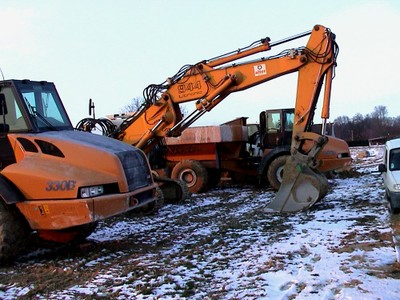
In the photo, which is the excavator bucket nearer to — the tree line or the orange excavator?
the orange excavator

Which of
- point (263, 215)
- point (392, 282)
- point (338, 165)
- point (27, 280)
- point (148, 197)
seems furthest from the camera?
point (338, 165)

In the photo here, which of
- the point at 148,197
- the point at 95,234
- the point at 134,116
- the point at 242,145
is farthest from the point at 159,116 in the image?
the point at 148,197

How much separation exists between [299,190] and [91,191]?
5.51 metres

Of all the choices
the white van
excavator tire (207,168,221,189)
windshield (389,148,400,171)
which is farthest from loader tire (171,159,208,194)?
windshield (389,148,400,171)

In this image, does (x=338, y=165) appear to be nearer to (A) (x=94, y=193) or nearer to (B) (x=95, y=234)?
(B) (x=95, y=234)

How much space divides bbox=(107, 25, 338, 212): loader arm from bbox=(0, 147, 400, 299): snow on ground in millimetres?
750

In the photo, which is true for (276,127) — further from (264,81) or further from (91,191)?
(91,191)

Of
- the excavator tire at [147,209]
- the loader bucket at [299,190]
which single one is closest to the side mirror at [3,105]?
the excavator tire at [147,209]

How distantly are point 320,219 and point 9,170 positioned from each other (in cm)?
574

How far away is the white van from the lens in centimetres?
936

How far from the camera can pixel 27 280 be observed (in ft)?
20.5

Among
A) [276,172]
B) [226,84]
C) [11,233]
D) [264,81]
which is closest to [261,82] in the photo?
[264,81]

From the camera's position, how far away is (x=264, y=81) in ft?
41.9

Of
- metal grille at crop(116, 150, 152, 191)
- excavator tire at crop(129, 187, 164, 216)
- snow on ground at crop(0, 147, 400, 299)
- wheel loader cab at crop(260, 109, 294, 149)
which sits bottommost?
snow on ground at crop(0, 147, 400, 299)
